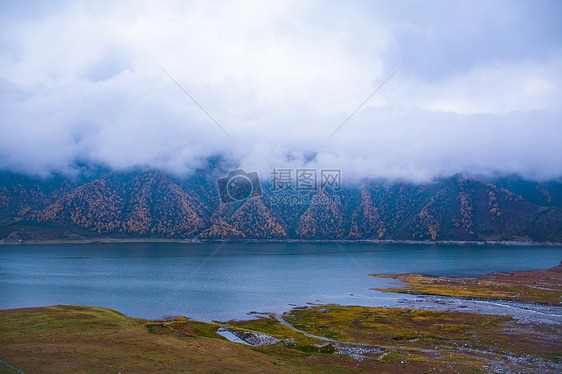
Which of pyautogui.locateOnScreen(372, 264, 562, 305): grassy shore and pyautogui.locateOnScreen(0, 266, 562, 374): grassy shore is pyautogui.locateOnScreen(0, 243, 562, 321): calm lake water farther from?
pyautogui.locateOnScreen(0, 266, 562, 374): grassy shore

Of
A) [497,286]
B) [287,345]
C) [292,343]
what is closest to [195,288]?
[292,343]

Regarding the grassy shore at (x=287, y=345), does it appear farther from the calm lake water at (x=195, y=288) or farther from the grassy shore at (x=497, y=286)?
the grassy shore at (x=497, y=286)

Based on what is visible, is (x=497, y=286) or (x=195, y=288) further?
(x=195, y=288)

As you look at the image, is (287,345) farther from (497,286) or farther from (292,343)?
(497,286)

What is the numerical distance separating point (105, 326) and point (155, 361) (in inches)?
735

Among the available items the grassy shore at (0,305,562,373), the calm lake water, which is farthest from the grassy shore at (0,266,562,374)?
the calm lake water

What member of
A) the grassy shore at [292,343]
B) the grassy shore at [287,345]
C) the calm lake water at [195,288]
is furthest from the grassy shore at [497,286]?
the grassy shore at [287,345]

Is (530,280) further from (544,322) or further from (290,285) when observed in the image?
(290,285)

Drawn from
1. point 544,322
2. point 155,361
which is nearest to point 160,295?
point 155,361

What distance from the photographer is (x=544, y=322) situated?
55.0 metres

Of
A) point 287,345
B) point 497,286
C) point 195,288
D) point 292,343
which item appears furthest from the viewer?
point 195,288

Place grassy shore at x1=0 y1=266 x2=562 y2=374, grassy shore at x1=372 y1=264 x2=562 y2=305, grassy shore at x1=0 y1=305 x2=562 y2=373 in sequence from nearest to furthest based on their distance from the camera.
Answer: grassy shore at x1=0 y1=305 x2=562 y2=373 → grassy shore at x1=0 y1=266 x2=562 y2=374 → grassy shore at x1=372 y1=264 x2=562 y2=305

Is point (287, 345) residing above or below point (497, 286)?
above

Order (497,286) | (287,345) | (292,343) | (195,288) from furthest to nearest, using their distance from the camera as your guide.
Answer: (195,288) → (497,286) → (292,343) → (287,345)
